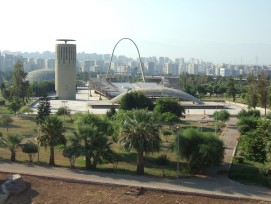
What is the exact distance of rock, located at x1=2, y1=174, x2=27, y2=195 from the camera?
22953mm

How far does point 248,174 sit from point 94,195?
36.0ft

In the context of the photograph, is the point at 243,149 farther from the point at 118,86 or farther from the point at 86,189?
the point at 118,86

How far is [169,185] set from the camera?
80.3 feet

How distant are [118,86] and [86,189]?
8750 centimetres

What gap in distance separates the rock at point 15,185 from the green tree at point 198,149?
1011 centimetres

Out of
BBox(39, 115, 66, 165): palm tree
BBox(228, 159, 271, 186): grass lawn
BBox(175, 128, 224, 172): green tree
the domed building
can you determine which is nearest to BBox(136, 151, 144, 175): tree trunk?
BBox(175, 128, 224, 172): green tree

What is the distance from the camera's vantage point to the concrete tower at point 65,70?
91938 millimetres

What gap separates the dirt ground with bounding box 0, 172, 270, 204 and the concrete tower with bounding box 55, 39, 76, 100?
2753 inches

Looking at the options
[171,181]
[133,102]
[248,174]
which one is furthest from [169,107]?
[171,181]

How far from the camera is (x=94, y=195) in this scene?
898 inches

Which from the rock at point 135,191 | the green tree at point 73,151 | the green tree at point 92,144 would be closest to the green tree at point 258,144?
the green tree at point 92,144

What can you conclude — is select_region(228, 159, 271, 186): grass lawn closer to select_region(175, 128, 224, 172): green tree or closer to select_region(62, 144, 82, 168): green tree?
select_region(175, 128, 224, 172): green tree

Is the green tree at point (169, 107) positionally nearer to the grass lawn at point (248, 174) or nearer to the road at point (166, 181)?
the grass lawn at point (248, 174)

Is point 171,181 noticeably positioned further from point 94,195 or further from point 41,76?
point 41,76
